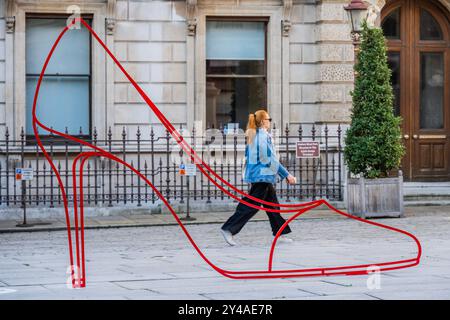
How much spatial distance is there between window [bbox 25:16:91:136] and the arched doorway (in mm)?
6515

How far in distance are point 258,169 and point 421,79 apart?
9.25 meters

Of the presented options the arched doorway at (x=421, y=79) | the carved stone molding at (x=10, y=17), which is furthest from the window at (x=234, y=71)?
the carved stone molding at (x=10, y=17)

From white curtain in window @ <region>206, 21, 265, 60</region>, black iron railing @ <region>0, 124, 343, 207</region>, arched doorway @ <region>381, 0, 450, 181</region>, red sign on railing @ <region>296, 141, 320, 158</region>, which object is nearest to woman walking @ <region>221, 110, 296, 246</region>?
black iron railing @ <region>0, 124, 343, 207</region>

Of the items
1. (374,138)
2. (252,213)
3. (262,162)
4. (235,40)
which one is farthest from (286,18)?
(252,213)

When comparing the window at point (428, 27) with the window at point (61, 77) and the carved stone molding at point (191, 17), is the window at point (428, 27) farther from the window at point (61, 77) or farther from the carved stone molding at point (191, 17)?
the window at point (61, 77)

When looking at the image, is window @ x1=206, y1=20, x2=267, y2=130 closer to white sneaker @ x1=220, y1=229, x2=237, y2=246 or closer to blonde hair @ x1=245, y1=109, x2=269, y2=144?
blonde hair @ x1=245, y1=109, x2=269, y2=144

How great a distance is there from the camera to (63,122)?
68.1 ft

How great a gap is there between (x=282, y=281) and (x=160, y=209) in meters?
9.87

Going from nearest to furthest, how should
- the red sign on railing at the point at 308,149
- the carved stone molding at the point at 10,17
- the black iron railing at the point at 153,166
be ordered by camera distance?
the black iron railing at the point at 153,166 < the red sign on railing at the point at 308,149 < the carved stone molding at the point at 10,17

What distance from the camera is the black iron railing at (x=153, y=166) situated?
1923cm

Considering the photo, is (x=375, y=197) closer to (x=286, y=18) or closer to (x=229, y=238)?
(x=286, y=18)

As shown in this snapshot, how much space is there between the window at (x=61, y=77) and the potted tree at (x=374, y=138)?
5.68 metres
